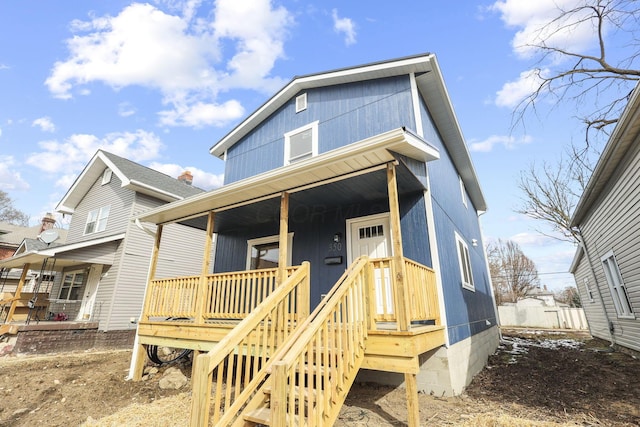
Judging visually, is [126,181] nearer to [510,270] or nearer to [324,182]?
[324,182]

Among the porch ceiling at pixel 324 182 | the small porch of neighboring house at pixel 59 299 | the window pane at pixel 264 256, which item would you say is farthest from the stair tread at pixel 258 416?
the small porch of neighboring house at pixel 59 299

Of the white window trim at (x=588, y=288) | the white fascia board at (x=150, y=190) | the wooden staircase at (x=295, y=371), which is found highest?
the white fascia board at (x=150, y=190)

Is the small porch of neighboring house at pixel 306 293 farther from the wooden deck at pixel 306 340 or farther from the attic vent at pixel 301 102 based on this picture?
the attic vent at pixel 301 102

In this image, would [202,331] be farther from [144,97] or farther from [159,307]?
[144,97]

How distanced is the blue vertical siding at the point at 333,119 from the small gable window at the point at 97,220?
7.43 metres

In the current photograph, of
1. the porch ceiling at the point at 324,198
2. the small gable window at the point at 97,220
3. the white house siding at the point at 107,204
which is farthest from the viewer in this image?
the small gable window at the point at 97,220

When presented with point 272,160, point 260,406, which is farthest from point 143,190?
point 260,406

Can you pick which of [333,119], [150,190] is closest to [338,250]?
[333,119]

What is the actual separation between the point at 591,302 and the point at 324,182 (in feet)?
48.0

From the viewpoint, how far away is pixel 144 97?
11.8m

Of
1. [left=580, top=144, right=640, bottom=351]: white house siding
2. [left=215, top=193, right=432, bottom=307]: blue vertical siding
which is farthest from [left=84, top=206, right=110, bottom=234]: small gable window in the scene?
[left=580, top=144, right=640, bottom=351]: white house siding

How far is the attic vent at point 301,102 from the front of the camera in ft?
29.4

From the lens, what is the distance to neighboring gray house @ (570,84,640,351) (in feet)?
18.7

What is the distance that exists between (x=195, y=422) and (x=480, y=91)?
367 inches
